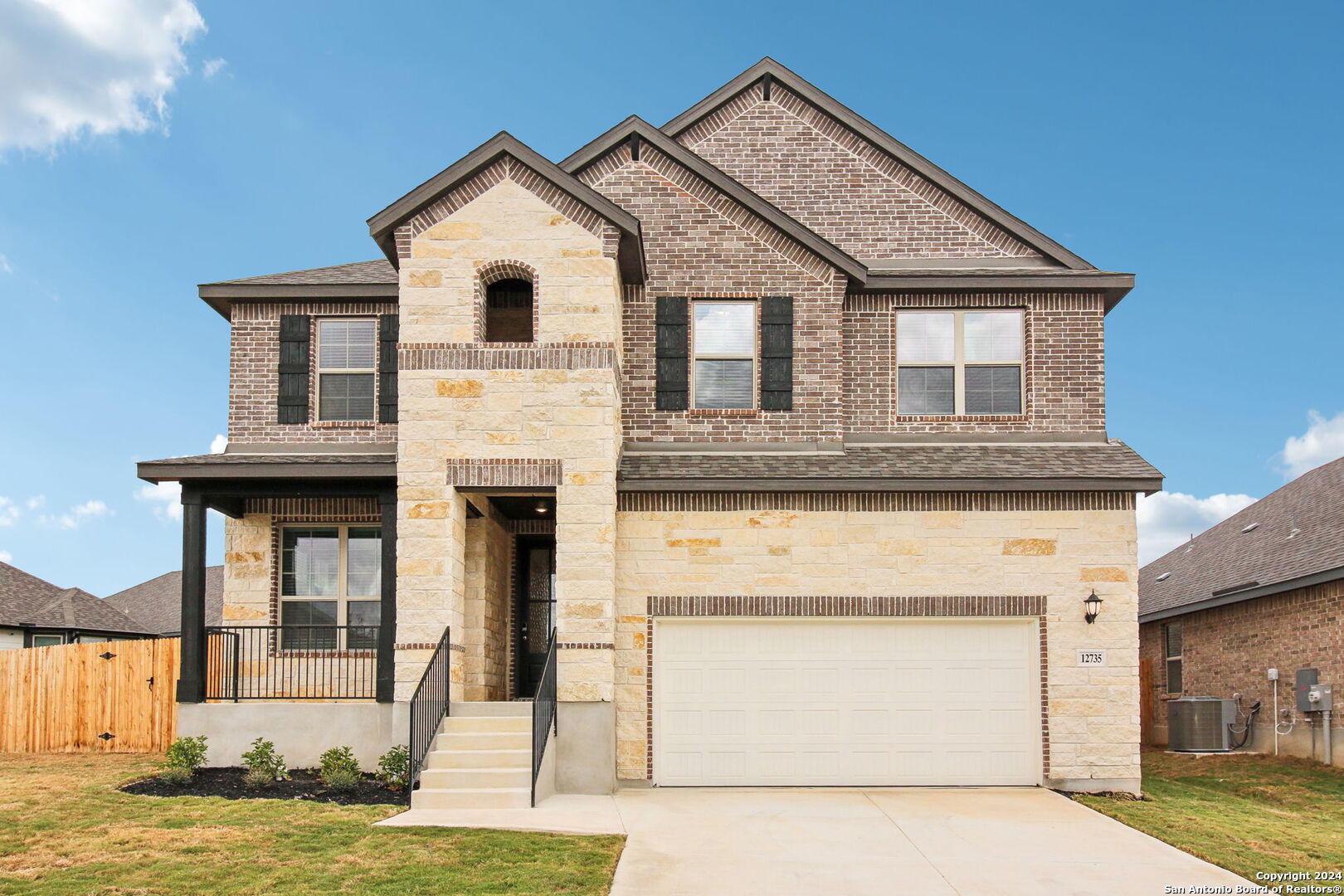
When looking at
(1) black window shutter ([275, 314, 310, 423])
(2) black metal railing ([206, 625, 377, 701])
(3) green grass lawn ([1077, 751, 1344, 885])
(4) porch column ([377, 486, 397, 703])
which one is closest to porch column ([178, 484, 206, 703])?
(2) black metal railing ([206, 625, 377, 701])

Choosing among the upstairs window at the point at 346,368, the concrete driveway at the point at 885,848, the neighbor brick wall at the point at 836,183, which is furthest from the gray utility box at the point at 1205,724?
the upstairs window at the point at 346,368

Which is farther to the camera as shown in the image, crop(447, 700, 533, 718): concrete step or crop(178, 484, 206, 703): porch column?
crop(178, 484, 206, 703): porch column

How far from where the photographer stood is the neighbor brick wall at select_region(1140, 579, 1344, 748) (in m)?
18.0

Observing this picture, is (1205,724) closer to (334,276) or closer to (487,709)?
(487,709)

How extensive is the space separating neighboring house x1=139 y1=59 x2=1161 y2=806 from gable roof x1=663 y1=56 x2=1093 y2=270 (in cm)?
52

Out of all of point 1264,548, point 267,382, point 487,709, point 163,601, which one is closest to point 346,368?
point 267,382

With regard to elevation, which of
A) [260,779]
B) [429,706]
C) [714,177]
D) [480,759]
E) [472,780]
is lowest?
[260,779]

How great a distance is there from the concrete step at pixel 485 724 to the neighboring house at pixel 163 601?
22760 millimetres

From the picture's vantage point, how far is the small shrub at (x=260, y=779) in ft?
44.3

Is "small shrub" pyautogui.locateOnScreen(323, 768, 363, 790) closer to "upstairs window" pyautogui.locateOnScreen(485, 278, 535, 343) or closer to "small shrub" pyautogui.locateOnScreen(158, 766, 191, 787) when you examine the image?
"small shrub" pyautogui.locateOnScreen(158, 766, 191, 787)

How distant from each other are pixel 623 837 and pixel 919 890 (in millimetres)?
2908

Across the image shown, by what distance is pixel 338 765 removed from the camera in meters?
13.6

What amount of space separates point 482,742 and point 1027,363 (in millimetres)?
8671

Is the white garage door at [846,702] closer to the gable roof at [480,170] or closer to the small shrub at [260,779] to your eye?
the small shrub at [260,779]
